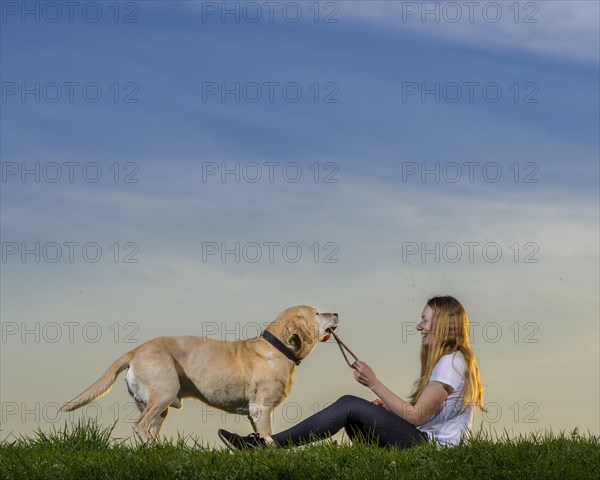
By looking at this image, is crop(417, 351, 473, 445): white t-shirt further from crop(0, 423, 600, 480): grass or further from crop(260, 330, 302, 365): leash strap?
crop(260, 330, 302, 365): leash strap

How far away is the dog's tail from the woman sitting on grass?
2557 mm

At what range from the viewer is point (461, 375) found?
7.78 meters

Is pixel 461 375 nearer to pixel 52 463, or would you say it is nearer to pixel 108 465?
pixel 108 465

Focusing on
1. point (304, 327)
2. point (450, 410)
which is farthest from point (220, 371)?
point (450, 410)

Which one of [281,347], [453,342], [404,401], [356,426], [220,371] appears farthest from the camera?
[220,371]

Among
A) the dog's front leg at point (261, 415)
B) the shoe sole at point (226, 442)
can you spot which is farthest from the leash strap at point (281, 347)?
the shoe sole at point (226, 442)

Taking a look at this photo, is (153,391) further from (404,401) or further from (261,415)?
(404,401)

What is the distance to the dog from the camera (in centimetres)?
1026

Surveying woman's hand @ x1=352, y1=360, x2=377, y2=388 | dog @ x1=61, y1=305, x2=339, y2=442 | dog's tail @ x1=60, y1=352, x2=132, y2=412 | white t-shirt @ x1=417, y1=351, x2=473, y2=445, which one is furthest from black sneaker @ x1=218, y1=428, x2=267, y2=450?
dog's tail @ x1=60, y1=352, x2=132, y2=412

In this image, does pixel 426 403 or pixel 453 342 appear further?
pixel 453 342

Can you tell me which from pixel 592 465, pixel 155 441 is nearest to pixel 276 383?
pixel 155 441

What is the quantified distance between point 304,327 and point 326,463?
9.99 feet

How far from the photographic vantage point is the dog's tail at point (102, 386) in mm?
10094

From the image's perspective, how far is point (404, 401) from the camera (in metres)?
7.87
